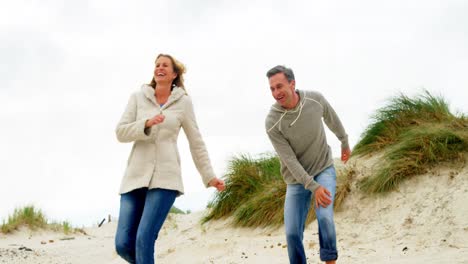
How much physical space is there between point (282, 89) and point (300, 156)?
0.61 m

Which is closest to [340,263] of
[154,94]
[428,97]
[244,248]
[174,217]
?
[244,248]

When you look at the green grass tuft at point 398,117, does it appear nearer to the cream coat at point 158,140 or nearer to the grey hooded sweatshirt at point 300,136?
the grey hooded sweatshirt at point 300,136

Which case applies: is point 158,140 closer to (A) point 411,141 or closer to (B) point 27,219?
(A) point 411,141

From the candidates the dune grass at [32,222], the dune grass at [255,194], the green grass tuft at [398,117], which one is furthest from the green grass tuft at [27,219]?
the green grass tuft at [398,117]

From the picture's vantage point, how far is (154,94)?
185 inches

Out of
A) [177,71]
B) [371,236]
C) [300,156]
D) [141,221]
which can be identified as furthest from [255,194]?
[141,221]

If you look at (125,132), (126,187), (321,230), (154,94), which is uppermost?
(154,94)

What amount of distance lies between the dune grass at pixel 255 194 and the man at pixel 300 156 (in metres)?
4.26

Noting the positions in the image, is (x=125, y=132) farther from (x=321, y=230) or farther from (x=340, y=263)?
(x=340, y=263)

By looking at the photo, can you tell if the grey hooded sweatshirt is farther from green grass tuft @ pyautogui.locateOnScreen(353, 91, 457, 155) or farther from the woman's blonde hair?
green grass tuft @ pyautogui.locateOnScreen(353, 91, 457, 155)

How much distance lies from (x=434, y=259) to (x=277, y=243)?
7.91 feet

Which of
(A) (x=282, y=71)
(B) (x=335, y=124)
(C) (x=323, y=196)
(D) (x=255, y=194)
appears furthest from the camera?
(D) (x=255, y=194)

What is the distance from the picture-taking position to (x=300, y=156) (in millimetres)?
4770

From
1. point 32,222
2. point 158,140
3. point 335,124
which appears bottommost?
point 32,222
